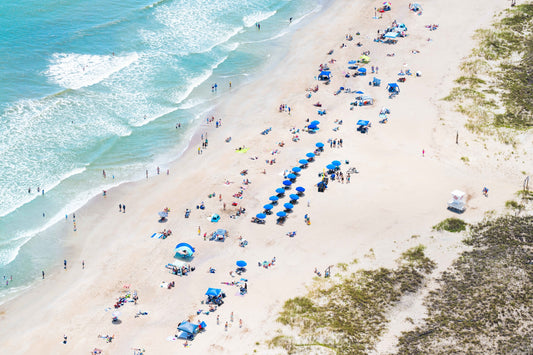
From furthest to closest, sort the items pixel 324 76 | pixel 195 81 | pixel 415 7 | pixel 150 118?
pixel 415 7 < pixel 195 81 < pixel 324 76 < pixel 150 118

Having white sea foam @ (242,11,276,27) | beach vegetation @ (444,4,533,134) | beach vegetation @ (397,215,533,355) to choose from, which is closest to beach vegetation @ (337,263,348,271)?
beach vegetation @ (397,215,533,355)

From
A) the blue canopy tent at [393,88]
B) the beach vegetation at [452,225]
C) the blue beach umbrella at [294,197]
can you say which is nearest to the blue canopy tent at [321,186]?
the blue beach umbrella at [294,197]

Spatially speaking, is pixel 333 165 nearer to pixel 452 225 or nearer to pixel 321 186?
pixel 321 186

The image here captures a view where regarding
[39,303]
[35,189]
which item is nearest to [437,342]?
[39,303]

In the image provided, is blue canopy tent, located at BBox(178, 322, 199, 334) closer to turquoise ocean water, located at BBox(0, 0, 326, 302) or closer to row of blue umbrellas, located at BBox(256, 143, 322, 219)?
row of blue umbrellas, located at BBox(256, 143, 322, 219)

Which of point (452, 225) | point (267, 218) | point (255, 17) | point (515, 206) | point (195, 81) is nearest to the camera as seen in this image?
point (452, 225)

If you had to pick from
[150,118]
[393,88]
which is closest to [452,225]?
[393,88]
